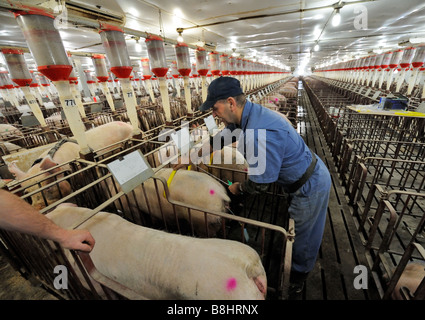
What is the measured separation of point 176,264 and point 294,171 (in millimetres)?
1572

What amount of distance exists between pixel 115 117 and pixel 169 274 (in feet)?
31.3

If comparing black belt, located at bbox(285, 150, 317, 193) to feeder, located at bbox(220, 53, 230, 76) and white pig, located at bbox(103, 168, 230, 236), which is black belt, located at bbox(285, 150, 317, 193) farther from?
feeder, located at bbox(220, 53, 230, 76)

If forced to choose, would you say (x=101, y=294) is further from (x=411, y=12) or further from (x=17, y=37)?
(x=411, y=12)

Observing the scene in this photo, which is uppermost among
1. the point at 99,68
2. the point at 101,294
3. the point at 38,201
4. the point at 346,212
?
the point at 99,68

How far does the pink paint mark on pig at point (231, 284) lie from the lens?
1.46 m

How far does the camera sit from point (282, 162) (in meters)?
2.04

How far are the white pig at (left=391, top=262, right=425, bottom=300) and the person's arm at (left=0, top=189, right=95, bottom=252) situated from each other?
10.4 feet

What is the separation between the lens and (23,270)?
2744 millimetres

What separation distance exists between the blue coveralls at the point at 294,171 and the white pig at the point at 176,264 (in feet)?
2.64

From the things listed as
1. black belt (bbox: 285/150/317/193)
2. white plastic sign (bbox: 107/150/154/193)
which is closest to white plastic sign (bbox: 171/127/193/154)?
white plastic sign (bbox: 107/150/154/193)

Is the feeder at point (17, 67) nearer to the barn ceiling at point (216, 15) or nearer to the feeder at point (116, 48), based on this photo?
the barn ceiling at point (216, 15)

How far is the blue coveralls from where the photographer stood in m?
1.85
